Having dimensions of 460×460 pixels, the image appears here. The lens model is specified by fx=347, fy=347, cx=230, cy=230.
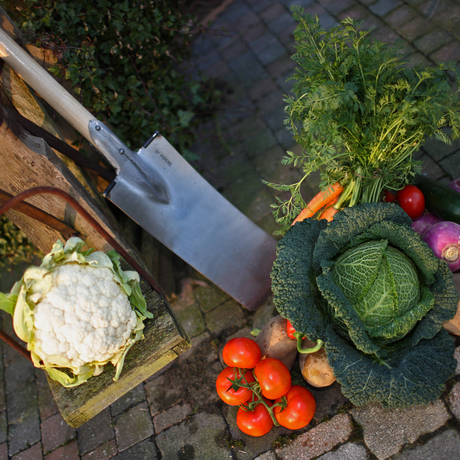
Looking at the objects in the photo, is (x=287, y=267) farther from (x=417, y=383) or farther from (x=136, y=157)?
(x=136, y=157)

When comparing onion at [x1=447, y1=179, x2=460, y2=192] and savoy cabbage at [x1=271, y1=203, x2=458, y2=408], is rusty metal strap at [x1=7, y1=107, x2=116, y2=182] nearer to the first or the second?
savoy cabbage at [x1=271, y1=203, x2=458, y2=408]

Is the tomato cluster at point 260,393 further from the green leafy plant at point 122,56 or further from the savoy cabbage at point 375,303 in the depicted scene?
the green leafy plant at point 122,56

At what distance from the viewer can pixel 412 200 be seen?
2340 millimetres

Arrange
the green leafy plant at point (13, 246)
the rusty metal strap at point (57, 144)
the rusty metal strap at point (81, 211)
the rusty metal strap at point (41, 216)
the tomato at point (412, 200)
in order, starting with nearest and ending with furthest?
the rusty metal strap at point (81, 211) < the rusty metal strap at point (41, 216) < the rusty metal strap at point (57, 144) < the tomato at point (412, 200) < the green leafy plant at point (13, 246)

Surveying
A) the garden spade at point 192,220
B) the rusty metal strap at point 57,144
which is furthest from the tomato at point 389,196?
the rusty metal strap at point 57,144

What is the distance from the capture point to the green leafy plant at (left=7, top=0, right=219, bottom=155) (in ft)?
7.92

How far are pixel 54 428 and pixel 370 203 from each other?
266 cm

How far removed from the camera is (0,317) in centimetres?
308

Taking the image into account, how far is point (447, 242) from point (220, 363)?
67.4 inches

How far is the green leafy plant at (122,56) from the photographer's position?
2.41 meters

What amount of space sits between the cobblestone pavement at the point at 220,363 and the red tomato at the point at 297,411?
0.15 metres

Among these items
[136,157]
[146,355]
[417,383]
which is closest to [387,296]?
[417,383]

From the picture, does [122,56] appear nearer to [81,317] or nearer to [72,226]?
[72,226]

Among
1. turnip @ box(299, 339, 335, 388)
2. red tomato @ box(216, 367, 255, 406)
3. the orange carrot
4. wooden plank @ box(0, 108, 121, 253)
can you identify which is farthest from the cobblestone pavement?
wooden plank @ box(0, 108, 121, 253)
